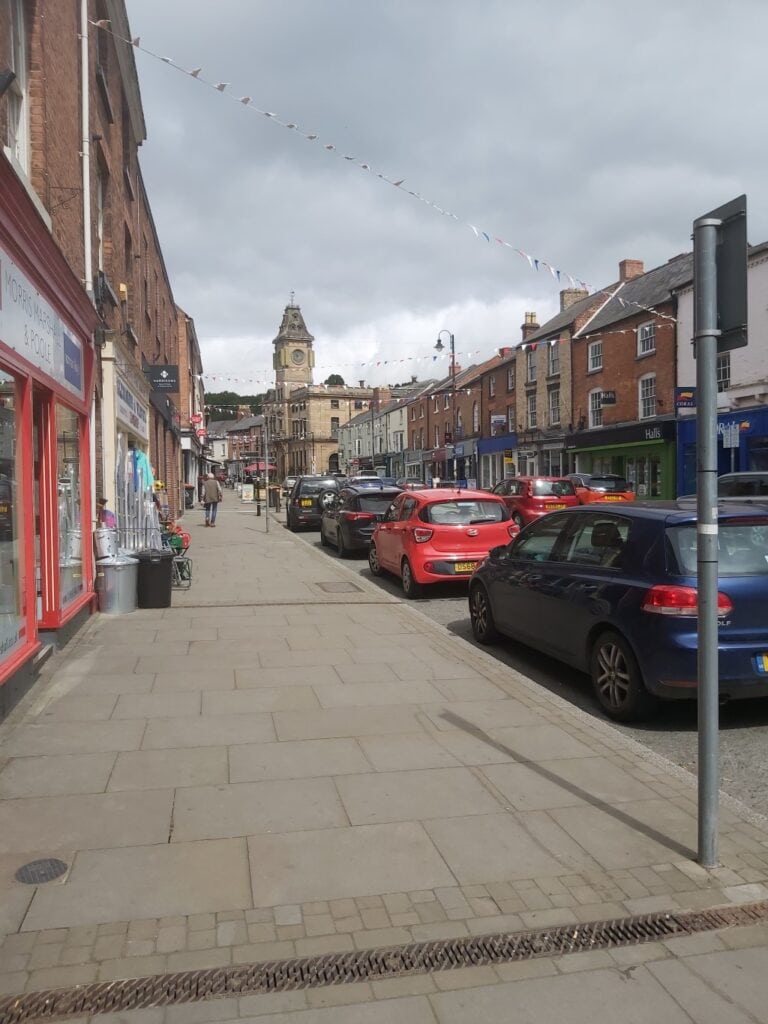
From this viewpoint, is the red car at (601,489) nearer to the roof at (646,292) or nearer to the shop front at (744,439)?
the shop front at (744,439)

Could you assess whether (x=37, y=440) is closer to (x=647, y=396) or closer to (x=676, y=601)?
(x=676, y=601)

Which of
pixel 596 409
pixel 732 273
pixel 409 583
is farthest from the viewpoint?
pixel 596 409

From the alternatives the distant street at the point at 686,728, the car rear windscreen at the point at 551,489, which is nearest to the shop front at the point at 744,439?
the car rear windscreen at the point at 551,489

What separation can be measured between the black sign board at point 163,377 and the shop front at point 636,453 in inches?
708

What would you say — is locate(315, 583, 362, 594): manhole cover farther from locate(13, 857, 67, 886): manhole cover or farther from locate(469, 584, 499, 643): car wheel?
locate(13, 857, 67, 886): manhole cover

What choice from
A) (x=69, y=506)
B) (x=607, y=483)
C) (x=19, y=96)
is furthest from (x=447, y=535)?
(x=607, y=483)

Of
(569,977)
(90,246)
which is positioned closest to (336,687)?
(569,977)

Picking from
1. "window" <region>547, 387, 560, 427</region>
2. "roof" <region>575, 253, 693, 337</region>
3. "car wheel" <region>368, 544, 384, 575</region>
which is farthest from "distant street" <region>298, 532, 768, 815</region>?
"window" <region>547, 387, 560, 427</region>

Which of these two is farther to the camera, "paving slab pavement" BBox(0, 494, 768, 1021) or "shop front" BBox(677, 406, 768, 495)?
"shop front" BBox(677, 406, 768, 495)

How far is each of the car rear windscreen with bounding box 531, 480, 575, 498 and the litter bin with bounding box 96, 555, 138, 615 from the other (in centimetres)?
1189

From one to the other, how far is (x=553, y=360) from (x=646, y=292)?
6.13 m

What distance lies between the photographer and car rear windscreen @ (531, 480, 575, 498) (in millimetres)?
19203

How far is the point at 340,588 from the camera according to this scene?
38.8ft

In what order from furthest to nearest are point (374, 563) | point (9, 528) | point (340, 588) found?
point (374, 563) → point (340, 588) → point (9, 528)
